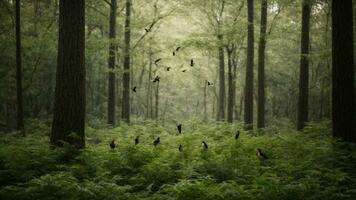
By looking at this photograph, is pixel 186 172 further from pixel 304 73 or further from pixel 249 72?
pixel 249 72

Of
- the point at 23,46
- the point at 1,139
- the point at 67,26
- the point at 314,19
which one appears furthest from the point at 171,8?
the point at 67,26

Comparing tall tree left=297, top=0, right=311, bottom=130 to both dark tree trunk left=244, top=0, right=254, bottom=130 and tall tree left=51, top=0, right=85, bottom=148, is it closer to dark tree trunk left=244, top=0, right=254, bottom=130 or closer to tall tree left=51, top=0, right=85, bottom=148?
dark tree trunk left=244, top=0, right=254, bottom=130

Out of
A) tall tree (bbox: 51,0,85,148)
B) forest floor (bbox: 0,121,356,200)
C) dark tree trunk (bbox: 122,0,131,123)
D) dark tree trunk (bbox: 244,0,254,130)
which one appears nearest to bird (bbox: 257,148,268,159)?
forest floor (bbox: 0,121,356,200)

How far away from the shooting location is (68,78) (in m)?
9.41

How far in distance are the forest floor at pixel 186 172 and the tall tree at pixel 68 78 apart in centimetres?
54

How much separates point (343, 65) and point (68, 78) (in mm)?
7315

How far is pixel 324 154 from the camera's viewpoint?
31.5 feet

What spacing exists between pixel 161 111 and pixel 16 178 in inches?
2266

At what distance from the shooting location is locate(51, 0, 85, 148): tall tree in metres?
9.39

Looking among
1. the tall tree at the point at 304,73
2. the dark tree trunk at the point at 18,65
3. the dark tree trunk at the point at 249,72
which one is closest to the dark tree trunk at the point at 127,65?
the dark tree trunk at the point at 18,65

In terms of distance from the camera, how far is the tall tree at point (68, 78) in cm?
939

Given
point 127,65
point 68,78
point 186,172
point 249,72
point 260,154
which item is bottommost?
point 186,172

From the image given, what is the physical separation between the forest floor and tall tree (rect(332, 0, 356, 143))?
0.87 meters

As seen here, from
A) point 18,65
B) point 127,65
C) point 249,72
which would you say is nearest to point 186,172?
point 18,65
